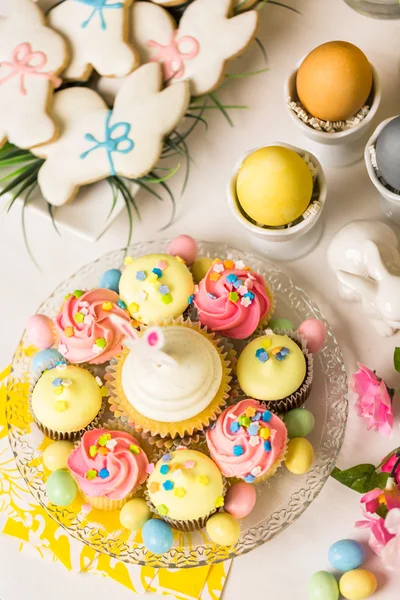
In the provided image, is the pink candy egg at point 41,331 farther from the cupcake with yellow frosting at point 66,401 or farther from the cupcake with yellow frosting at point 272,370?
the cupcake with yellow frosting at point 272,370

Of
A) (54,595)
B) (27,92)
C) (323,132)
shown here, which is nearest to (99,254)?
(27,92)

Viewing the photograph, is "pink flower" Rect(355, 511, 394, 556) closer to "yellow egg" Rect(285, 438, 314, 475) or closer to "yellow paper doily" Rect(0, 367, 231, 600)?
"yellow egg" Rect(285, 438, 314, 475)

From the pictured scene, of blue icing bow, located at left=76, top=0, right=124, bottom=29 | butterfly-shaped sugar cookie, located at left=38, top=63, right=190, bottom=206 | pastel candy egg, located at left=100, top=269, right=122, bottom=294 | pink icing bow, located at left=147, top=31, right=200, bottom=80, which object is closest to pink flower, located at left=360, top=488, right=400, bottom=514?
pastel candy egg, located at left=100, top=269, right=122, bottom=294

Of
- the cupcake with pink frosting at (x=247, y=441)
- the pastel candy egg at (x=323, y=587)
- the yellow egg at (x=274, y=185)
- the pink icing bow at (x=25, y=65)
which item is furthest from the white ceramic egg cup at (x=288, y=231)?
the pastel candy egg at (x=323, y=587)

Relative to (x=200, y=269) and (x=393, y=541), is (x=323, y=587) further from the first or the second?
(x=200, y=269)

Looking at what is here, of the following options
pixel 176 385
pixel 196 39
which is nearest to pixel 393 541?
pixel 176 385
